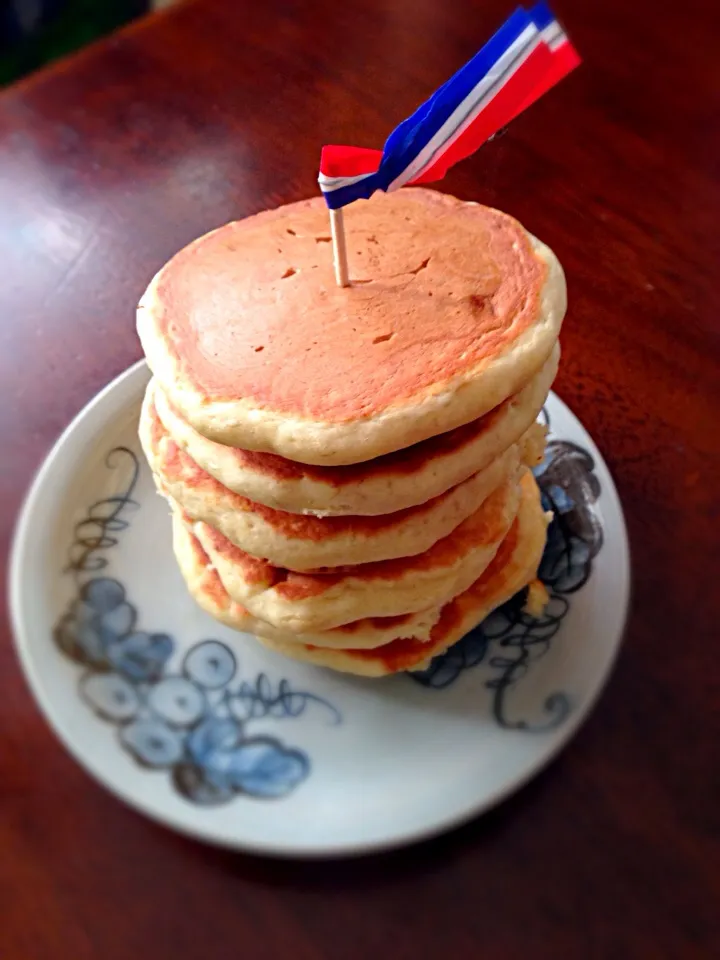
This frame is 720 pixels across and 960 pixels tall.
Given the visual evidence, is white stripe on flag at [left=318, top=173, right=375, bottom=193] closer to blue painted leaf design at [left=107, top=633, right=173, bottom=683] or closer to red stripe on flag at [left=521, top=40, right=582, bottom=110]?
red stripe on flag at [left=521, top=40, right=582, bottom=110]

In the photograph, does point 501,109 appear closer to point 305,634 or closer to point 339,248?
point 339,248

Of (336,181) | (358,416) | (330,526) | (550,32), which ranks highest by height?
(550,32)

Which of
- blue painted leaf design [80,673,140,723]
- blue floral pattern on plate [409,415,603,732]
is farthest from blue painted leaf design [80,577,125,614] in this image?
blue floral pattern on plate [409,415,603,732]

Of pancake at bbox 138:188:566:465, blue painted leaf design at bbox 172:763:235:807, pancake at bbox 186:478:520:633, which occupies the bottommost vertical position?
blue painted leaf design at bbox 172:763:235:807

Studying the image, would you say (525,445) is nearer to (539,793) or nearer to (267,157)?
(539,793)

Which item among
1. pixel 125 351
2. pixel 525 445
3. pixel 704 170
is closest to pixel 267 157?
pixel 125 351

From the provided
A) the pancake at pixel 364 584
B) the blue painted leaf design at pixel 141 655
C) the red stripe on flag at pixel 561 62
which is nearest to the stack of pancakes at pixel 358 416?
the pancake at pixel 364 584

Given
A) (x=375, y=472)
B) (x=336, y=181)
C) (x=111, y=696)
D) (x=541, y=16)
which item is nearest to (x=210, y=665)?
(x=111, y=696)
